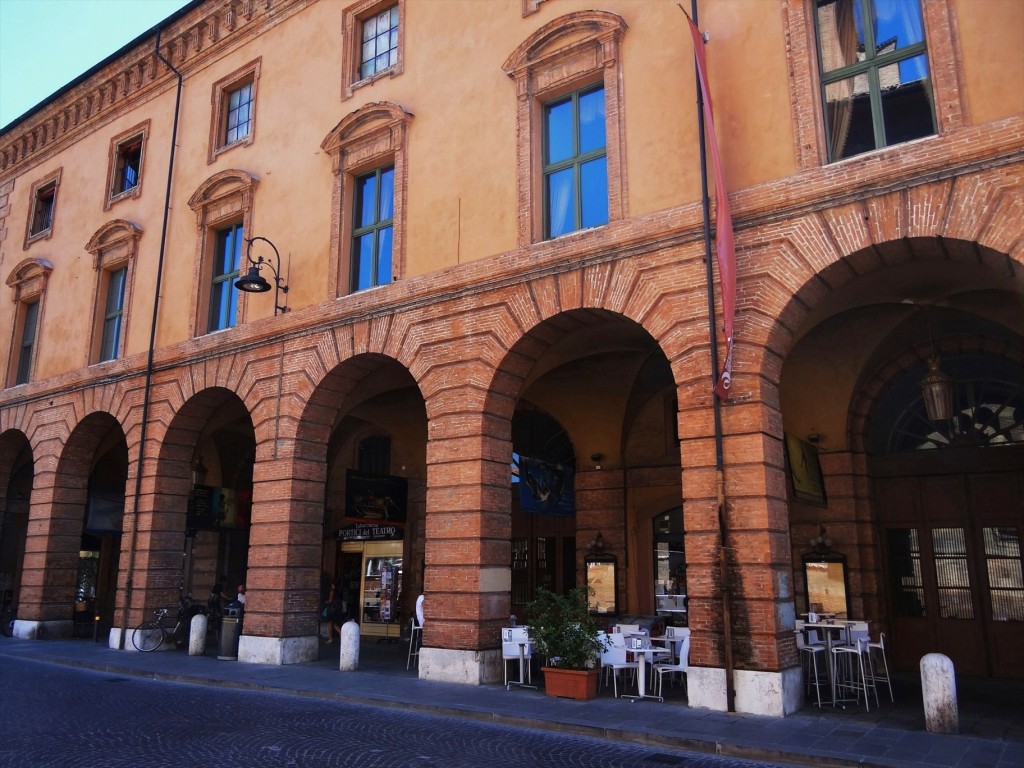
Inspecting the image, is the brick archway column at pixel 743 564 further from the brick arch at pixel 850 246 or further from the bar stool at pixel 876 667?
the bar stool at pixel 876 667

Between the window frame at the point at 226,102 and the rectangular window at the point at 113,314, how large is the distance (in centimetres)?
415

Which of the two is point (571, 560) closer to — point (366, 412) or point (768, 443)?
point (366, 412)

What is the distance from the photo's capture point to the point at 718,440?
10.0 meters

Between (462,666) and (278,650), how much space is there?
13.3 feet

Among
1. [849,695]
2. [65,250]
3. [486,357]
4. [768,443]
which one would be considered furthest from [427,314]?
[65,250]

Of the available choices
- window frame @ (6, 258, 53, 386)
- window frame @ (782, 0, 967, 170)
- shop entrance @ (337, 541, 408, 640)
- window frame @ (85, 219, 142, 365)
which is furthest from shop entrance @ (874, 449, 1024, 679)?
window frame @ (6, 258, 53, 386)

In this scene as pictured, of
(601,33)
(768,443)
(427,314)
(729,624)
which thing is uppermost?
(601,33)

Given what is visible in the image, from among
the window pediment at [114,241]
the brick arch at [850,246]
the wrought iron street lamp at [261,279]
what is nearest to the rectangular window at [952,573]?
the brick arch at [850,246]

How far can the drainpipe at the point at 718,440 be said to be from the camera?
9.47m

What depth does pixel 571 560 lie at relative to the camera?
17781mm

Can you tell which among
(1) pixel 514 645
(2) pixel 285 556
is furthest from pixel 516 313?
(2) pixel 285 556

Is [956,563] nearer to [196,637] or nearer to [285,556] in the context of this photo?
[285,556]

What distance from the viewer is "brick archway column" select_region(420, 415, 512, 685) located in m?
11.9

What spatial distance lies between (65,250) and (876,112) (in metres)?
20.6
